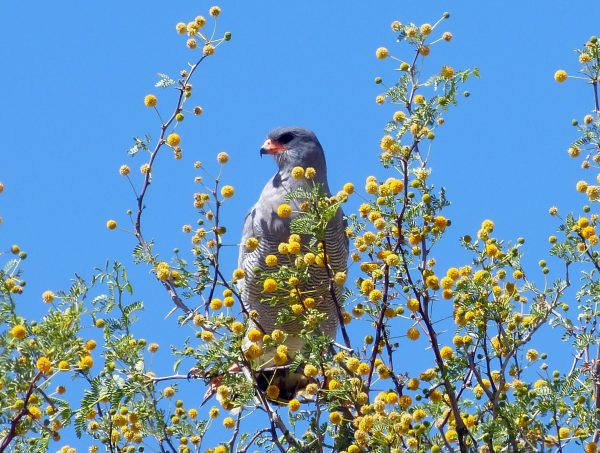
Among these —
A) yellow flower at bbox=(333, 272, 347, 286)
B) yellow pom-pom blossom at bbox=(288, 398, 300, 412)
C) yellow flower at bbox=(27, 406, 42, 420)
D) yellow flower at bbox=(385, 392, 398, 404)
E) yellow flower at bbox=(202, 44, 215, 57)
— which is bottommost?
yellow flower at bbox=(385, 392, 398, 404)

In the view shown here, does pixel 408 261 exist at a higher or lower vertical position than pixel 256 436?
higher

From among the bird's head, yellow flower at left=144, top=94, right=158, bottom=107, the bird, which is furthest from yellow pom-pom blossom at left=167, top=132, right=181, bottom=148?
the bird's head

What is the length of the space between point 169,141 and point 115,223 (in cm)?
48

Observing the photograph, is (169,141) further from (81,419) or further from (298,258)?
(81,419)

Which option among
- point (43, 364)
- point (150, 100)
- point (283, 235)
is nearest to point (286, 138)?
point (283, 235)

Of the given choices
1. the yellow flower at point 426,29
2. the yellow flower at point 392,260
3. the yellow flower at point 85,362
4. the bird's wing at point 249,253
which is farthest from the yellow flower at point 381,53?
the bird's wing at point 249,253

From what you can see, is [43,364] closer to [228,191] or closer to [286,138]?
[228,191]

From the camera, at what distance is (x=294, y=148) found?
944 cm

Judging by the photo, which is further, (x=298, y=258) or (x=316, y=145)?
(x=316, y=145)

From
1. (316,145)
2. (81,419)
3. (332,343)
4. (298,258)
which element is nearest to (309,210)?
(298,258)

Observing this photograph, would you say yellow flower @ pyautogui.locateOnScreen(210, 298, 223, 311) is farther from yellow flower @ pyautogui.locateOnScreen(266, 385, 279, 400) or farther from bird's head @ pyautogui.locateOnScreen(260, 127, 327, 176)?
bird's head @ pyautogui.locateOnScreen(260, 127, 327, 176)

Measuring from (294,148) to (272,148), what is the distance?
0.16 metres

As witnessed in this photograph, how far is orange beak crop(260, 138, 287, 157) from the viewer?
938cm

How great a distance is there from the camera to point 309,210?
577 centimetres
